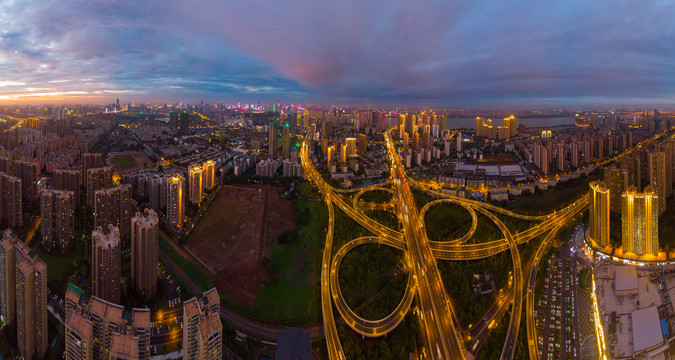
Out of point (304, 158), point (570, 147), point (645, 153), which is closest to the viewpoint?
point (645, 153)

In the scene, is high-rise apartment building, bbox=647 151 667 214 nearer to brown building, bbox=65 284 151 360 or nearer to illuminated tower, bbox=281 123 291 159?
brown building, bbox=65 284 151 360

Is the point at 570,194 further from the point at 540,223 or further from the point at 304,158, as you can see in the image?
the point at 304,158

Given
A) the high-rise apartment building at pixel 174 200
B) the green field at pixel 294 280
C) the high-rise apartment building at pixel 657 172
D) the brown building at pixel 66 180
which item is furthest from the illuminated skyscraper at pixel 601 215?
the brown building at pixel 66 180

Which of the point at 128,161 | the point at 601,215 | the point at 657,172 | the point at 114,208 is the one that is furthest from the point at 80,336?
the point at 128,161

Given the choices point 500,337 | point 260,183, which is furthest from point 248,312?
point 260,183

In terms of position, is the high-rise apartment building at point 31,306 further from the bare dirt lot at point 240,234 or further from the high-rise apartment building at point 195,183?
the high-rise apartment building at point 195,183

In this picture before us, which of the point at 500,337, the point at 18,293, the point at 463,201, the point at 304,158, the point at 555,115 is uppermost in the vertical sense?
the point at 555,115
